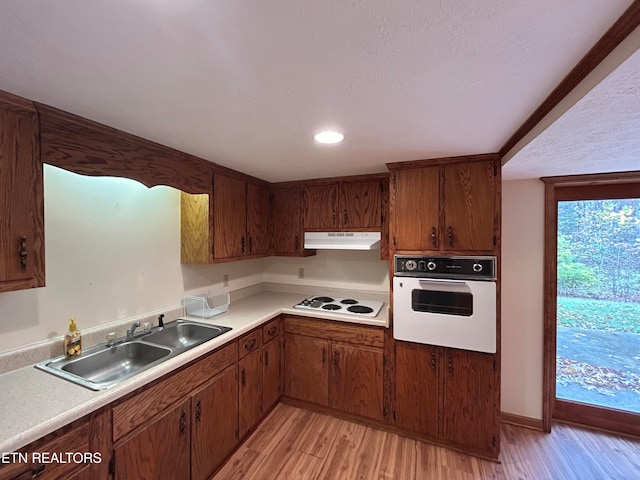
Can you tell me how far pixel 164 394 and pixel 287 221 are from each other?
1900 millimetres

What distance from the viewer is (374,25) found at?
0.75 meters

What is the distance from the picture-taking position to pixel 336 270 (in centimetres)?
308

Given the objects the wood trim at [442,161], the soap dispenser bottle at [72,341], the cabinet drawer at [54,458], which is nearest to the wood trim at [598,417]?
the wood trim at [442,161]

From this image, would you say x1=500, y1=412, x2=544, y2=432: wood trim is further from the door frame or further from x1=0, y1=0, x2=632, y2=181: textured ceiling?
x1=0, y1=0, x2=632, y2=181: textured ceiling

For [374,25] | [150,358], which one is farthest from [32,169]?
[374,25]

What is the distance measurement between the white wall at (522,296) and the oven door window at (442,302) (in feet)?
2.22

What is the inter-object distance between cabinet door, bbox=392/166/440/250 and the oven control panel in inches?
4.0

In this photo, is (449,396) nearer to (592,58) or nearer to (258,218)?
(592,58)

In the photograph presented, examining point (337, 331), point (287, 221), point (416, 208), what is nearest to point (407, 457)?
point (337, 331)

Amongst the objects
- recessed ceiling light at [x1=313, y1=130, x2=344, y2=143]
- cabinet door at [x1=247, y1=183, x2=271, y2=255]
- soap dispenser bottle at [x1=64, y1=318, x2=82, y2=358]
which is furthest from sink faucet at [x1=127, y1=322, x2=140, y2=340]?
recessed ceiling light at [x1=313, y1=130, x2=344, y2=143]

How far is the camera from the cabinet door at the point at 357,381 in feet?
7.52

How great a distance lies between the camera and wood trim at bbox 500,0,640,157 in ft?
2.32

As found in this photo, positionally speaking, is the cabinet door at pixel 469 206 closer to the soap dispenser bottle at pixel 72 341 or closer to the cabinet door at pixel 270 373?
the cabinet door at pixel 270 373

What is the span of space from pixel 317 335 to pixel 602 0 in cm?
246
